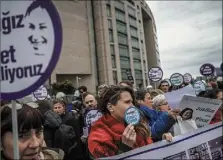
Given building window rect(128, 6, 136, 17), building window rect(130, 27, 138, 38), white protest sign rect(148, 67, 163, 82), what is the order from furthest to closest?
building window rect(130, 27, 138, 38)
building window rect(128, 6, 136, 17)
white protest sign rect(148, 67, 163, 82)

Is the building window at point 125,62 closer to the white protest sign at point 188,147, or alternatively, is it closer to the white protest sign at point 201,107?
the white protest sign at point 201,107

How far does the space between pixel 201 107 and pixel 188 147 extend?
1.22 meters

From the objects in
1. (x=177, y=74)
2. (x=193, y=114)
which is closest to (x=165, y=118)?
(x=193, y=114)

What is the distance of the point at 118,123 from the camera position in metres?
2.89

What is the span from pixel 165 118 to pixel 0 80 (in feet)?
6.22

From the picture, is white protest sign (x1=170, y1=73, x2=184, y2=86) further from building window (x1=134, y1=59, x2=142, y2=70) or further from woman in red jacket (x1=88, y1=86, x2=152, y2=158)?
building window (x1=134, y1=59, x2=142, y2=70)

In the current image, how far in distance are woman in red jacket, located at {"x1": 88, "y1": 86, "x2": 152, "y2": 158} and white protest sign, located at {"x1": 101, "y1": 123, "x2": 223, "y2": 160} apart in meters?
0.37

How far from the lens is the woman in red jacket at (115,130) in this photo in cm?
261

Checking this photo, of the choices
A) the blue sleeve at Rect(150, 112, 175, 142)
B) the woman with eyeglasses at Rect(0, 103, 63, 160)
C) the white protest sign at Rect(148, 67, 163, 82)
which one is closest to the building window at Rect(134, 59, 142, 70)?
the white protest sign at Rect(148, 67, 163, 82)

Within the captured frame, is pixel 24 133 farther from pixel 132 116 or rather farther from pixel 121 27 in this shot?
pixel 121 27

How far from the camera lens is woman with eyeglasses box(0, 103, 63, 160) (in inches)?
76.4

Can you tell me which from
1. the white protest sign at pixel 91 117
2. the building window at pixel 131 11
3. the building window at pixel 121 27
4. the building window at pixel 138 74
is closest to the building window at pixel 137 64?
the building window at pixel 138 74

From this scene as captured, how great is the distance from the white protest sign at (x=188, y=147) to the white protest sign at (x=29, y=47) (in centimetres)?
67

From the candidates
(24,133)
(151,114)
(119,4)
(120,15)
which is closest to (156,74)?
(151,114)
